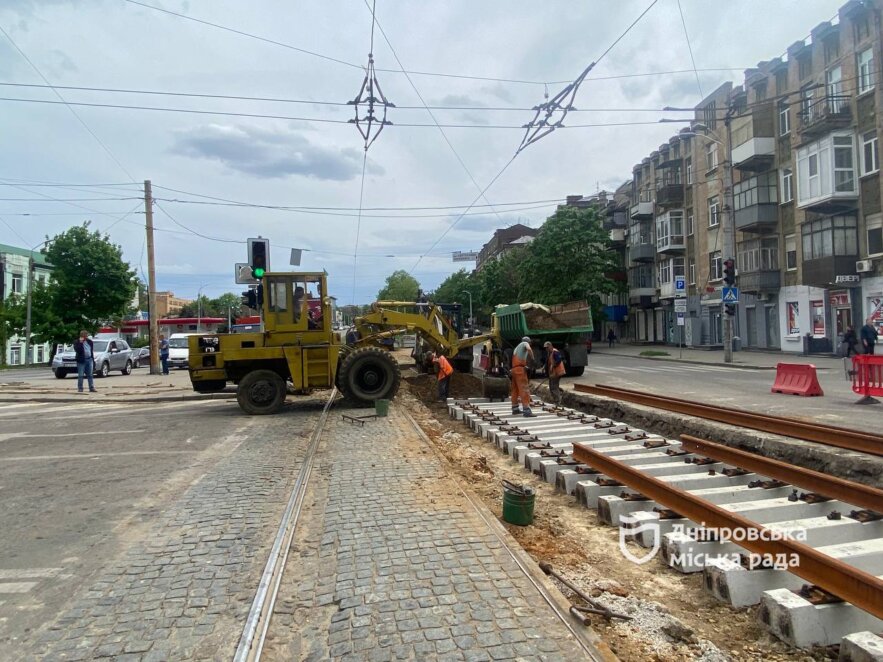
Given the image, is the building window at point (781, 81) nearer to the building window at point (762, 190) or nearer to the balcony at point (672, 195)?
the building window at point (762, 190)

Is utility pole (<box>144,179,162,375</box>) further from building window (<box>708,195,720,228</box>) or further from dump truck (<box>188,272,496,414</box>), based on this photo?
building window (<box>708,195,720,228</box>)

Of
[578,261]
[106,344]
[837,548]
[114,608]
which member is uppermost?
[578,261]

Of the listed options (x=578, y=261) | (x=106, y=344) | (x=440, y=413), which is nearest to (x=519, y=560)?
(x=440, y=413)

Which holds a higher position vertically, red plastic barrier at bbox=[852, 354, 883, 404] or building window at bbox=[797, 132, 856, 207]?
building window at bbox=[797, 132, 856, 207]

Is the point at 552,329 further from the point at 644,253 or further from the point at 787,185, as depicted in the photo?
the point at 644,253

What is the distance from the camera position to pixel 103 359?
88.6 feet

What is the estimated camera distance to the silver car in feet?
84.9

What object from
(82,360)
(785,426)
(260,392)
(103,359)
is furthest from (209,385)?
(103,359)

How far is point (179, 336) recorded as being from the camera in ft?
107

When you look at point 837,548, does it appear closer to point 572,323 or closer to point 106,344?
A: point 572,323

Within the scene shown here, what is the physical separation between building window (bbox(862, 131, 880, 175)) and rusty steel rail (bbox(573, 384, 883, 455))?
21212mm

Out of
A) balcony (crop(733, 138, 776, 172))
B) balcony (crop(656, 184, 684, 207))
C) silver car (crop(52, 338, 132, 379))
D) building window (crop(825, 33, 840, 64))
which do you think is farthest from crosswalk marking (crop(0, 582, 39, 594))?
balcony (crop(656, 184, 684, 207))

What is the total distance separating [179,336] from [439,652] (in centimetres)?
3254

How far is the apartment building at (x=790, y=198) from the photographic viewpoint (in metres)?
26.4
